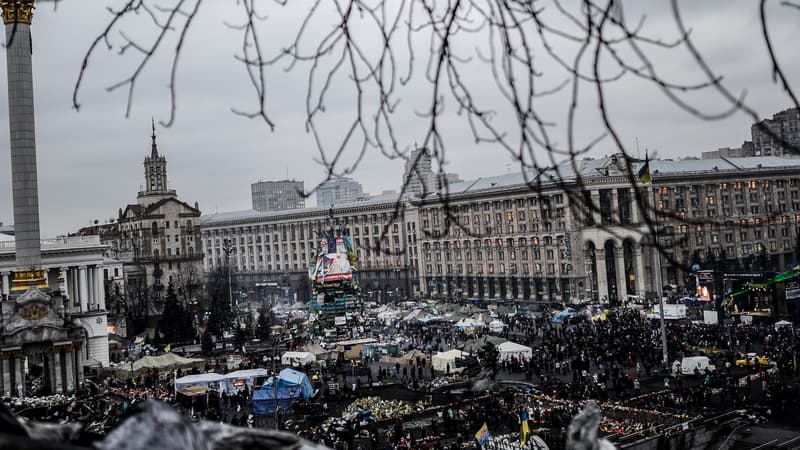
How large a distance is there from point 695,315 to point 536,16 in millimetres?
46481

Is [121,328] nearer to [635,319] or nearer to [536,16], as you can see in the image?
[635,319]

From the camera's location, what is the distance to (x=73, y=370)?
2939 cm

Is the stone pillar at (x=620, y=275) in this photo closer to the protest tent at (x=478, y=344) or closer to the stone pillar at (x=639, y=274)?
the stone pillar at (x=639, y=274)

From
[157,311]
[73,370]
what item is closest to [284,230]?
[157,311]

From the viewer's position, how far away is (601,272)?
227 ft

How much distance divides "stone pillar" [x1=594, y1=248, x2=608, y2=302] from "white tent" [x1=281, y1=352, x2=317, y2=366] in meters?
41.4

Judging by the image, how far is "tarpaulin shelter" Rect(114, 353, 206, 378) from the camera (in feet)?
103

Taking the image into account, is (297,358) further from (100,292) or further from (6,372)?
(100,292)

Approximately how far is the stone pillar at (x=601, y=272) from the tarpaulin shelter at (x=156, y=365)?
149ft

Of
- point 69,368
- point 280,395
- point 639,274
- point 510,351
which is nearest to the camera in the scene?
point 280,395

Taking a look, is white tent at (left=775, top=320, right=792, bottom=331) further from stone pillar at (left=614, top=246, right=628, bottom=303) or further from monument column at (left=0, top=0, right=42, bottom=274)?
monument column at (left=0, top=0, right=42, bottom=274)

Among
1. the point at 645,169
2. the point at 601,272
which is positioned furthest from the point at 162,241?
the point at 645,169

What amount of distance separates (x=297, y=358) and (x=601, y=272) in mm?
42618

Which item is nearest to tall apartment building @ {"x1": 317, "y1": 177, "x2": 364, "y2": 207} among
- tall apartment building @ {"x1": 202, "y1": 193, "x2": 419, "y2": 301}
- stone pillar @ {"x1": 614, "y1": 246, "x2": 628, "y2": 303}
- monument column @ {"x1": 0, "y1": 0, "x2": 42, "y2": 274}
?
tall apartment building @ {"x1": 202, "y1": 193, "x2": 419, "y2": 301}
